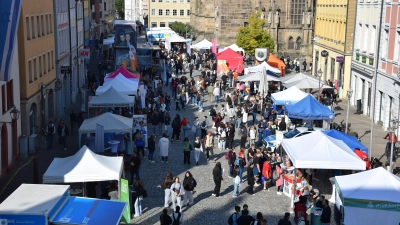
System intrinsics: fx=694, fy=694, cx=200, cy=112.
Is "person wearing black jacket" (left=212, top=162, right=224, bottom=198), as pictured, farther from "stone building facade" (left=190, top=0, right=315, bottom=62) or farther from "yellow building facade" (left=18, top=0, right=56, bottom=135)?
Answer: "stone building facade" (left=190, top=0, right=315, bottom=62)

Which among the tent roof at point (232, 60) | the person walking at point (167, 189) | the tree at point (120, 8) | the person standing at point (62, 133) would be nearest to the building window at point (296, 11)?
the tent roof at point (232, 60)

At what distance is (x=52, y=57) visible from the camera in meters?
38.6

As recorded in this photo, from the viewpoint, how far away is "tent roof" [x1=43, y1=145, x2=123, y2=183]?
1892cm

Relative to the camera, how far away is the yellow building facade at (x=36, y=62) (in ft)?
98.8

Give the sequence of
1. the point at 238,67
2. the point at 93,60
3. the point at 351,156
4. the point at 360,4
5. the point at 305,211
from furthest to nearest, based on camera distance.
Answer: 1. the point at 93,60
2. the point at 238,67
3. the point at 360,4
4. the point at 351,156
5. the point at 305,211

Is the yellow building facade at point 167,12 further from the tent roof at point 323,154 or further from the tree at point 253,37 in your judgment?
the tent roof at point 323,154

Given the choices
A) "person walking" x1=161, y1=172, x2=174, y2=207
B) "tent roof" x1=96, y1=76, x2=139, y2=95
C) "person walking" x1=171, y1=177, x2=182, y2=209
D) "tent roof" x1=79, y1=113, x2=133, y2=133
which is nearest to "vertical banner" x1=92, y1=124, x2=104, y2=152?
"tent roof" x1=79, y1=113, x2=133, y2=133

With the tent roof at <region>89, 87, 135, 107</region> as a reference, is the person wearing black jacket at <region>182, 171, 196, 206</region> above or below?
below

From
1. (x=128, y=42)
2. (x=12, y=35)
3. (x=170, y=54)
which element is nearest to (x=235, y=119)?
(x=12, y=35)

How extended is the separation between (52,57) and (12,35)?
20.0m

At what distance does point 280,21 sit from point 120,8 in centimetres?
10197

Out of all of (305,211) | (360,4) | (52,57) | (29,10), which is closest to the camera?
(305,211)

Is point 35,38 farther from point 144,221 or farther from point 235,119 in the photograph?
point 144,221

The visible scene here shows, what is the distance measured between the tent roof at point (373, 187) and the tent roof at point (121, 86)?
19.3 meters
